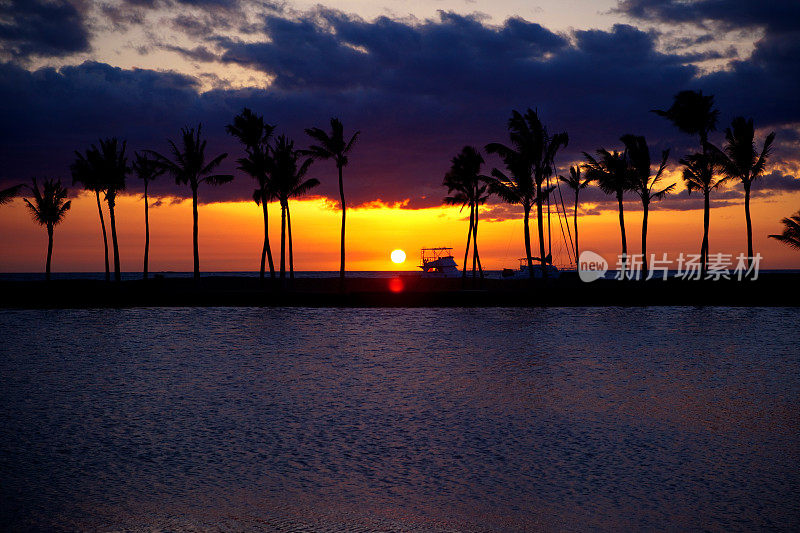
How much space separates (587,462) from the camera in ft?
30.7

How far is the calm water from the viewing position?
7.33 m

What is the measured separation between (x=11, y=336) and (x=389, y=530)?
2782 centimetres

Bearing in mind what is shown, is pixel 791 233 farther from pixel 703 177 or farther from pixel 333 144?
pixel 333 144

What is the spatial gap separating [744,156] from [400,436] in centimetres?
5136

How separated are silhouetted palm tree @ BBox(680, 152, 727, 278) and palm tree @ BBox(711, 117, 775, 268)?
106cm

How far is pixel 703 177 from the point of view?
182 feet

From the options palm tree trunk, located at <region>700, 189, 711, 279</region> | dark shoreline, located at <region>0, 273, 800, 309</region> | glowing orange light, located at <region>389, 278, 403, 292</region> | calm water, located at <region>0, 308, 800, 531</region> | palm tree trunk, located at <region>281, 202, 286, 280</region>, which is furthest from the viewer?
glowing orange light, located at <region>389, 278, 403, 292</region>

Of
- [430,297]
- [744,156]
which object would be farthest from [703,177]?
[430,297]

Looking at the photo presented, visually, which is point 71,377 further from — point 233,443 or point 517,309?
point 517,309

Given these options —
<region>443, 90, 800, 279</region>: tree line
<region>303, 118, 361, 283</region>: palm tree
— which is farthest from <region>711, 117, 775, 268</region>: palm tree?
<region>303, 118, 361, 283</region>: palm tree

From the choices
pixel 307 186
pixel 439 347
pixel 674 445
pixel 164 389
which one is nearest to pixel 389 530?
pixel 674 445

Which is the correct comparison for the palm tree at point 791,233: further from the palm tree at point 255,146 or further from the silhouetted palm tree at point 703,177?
the palm tree at point 255,146

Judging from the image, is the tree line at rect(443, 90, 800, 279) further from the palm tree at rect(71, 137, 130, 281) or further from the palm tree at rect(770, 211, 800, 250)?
the palm tree at rect(71, 137, 130, 281)

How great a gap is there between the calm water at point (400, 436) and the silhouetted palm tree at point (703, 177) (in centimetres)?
3199
